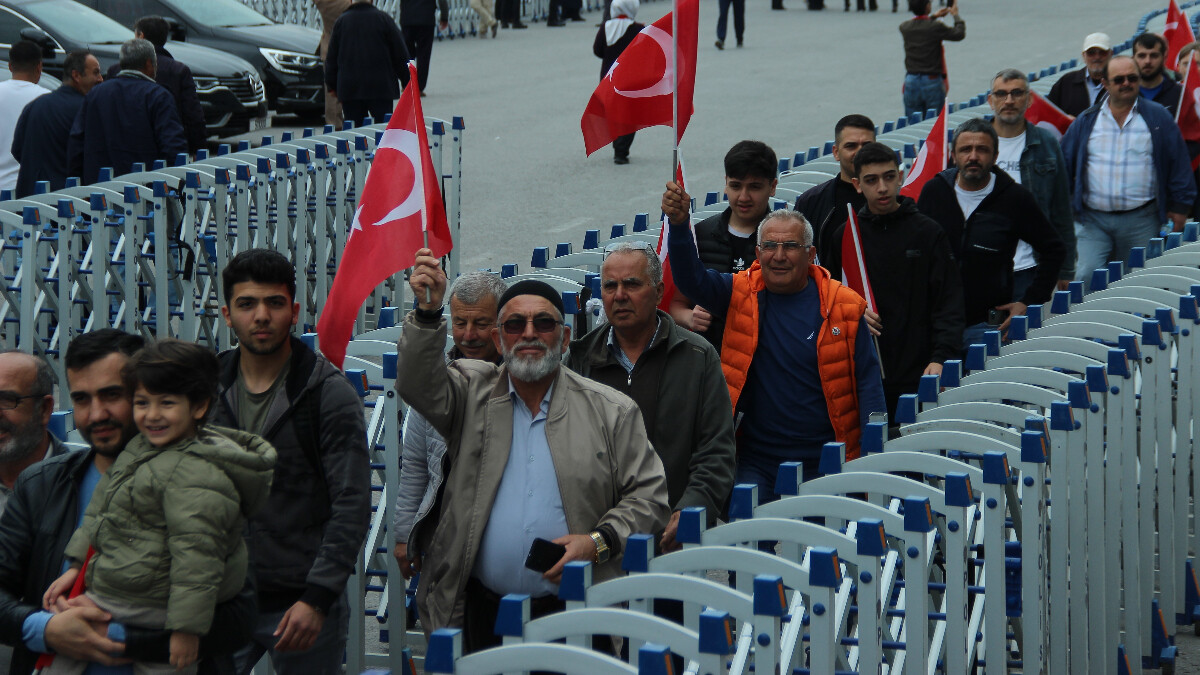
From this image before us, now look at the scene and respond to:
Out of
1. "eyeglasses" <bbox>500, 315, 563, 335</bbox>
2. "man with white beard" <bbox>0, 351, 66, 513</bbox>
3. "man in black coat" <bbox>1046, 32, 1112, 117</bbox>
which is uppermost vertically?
"man in black coat" <bbox>1046, 32, 1112, 117</bbox>

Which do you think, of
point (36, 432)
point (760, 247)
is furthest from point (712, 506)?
point (36, 432)

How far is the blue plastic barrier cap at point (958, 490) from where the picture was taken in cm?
427

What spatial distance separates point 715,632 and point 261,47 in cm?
1693

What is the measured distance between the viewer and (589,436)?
461cm

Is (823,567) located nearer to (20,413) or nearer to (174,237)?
(20,413)

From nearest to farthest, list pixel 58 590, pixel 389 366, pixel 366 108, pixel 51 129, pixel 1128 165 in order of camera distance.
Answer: pixel 58 590, pixel 389 366, pixel 1128 165, pixel 51 129, pixel 366 108

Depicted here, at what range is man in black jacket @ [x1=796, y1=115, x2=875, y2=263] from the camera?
7.36 metres

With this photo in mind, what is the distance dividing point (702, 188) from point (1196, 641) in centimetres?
983

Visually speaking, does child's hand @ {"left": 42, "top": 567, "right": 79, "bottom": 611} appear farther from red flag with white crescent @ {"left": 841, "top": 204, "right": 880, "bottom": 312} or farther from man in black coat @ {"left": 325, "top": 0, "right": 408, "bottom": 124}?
man in black coat @ {"left": 325, "top": 0, "right": 408, "bottom": 124}

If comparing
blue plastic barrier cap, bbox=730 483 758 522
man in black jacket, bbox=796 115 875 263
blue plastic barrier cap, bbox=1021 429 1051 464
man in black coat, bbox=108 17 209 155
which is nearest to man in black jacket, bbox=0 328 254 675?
blue plastic barrier cap, bbox=730 483 758 522

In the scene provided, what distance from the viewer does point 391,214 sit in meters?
5.72

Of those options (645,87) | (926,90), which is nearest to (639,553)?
(645,87)

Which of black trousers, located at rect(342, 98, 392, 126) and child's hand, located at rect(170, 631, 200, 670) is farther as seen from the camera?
black trousers, located at rect(342, 98, 392, 126)

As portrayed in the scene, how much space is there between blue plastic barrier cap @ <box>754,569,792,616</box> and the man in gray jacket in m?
1.54
